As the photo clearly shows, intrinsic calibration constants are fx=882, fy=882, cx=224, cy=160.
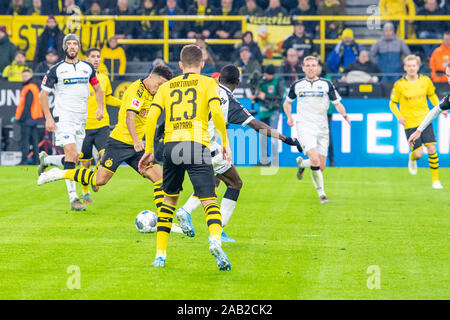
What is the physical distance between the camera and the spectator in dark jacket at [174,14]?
80.9 feet

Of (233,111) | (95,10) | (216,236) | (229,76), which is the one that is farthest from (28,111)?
(216,236)

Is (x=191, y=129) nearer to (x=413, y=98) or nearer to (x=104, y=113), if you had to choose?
(x=104, y=113)

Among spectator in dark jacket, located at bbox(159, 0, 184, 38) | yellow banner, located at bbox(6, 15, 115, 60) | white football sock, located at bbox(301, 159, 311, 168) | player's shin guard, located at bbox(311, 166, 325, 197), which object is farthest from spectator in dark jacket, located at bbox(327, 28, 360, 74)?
player's shin guard, located at bbox(311, 166, 325, 197)

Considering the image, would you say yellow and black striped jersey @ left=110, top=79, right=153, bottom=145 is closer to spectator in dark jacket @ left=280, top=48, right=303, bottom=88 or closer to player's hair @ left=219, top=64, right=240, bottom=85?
player's hair @ left=219, top=64, right=240, bottom=85

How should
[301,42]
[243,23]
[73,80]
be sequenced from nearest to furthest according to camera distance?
[73,80] < [301,42] < [243,23]

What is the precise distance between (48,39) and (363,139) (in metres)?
8.81

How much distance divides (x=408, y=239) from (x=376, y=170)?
404 inches

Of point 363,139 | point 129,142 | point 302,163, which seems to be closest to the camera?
point 129,142

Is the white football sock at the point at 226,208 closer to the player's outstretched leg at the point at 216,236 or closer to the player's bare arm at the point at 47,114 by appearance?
the player's outstretched leg at the point at 216,236

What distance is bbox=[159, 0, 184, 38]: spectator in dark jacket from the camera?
971 inches

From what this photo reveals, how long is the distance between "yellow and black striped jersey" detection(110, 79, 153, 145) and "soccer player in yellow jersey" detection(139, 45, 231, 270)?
9.14ft

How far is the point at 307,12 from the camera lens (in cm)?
2456
